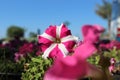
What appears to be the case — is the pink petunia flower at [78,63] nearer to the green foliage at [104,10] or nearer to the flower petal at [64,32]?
the flower petal at [64,32]

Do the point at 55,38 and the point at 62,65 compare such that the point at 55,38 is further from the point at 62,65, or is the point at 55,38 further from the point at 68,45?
the point at 62,65

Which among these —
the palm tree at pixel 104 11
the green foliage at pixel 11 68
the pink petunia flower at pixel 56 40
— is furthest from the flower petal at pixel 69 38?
the palm tree at pixel 104 11

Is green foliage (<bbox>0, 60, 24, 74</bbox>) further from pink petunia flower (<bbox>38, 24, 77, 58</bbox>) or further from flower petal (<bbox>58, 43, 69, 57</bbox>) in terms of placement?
flower petal (<bbox>58, 43, 69, 57</bbox>)

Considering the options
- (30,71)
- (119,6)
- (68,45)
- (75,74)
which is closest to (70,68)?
(75,74)

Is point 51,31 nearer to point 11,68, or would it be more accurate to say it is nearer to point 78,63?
point 11,68

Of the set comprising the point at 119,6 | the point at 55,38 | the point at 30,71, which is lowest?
the point at 30,71

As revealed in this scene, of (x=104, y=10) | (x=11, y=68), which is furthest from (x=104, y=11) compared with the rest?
(x=11, y=68)
